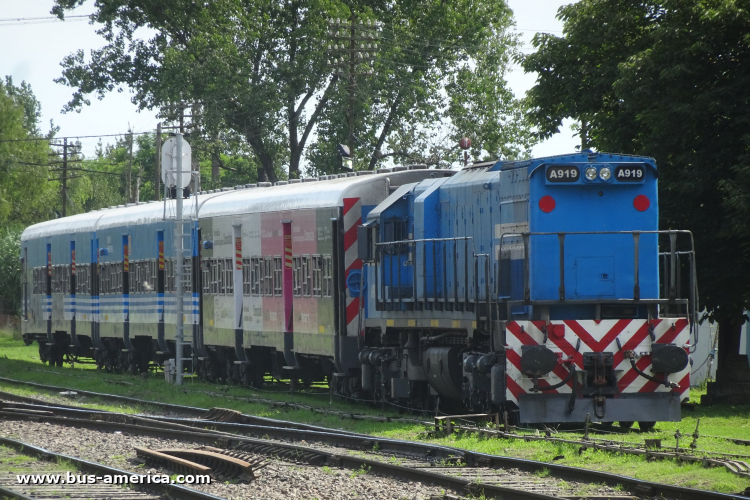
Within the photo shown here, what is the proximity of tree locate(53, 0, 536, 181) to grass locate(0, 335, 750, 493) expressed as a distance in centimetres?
1974

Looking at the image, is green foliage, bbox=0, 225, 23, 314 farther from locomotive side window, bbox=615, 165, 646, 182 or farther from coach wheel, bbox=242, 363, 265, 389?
locomotive side window, bbox=615, 165, 646, 182

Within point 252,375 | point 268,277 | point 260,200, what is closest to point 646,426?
point 268,277

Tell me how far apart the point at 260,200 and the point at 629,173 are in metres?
10.8

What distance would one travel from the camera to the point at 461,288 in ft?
56.4

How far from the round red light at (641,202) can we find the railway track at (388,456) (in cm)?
498

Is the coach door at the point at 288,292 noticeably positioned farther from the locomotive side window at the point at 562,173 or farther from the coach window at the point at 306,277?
the locomotive side window at the point at 562,173

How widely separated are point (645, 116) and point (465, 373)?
23.7 feet

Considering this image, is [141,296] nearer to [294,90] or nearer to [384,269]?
[384,269]

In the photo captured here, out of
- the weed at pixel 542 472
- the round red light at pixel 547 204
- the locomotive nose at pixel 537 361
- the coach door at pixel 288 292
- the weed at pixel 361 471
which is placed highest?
the round red light at pixel 547 204

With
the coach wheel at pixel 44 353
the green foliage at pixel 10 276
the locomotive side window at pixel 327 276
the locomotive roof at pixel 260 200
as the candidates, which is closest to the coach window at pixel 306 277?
the locomotive side window at pixel 327 276

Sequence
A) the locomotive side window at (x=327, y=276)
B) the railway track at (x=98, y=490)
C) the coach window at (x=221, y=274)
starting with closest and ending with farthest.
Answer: the railway track at (x=98, y=490), the locomotive side window at (x=327, y=276), the coach window at (x=221, y=274)

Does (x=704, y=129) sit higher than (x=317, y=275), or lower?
higher

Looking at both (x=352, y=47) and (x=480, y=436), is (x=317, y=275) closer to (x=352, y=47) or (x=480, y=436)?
(x=480, y=436)

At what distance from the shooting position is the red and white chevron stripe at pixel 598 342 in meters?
14.8
